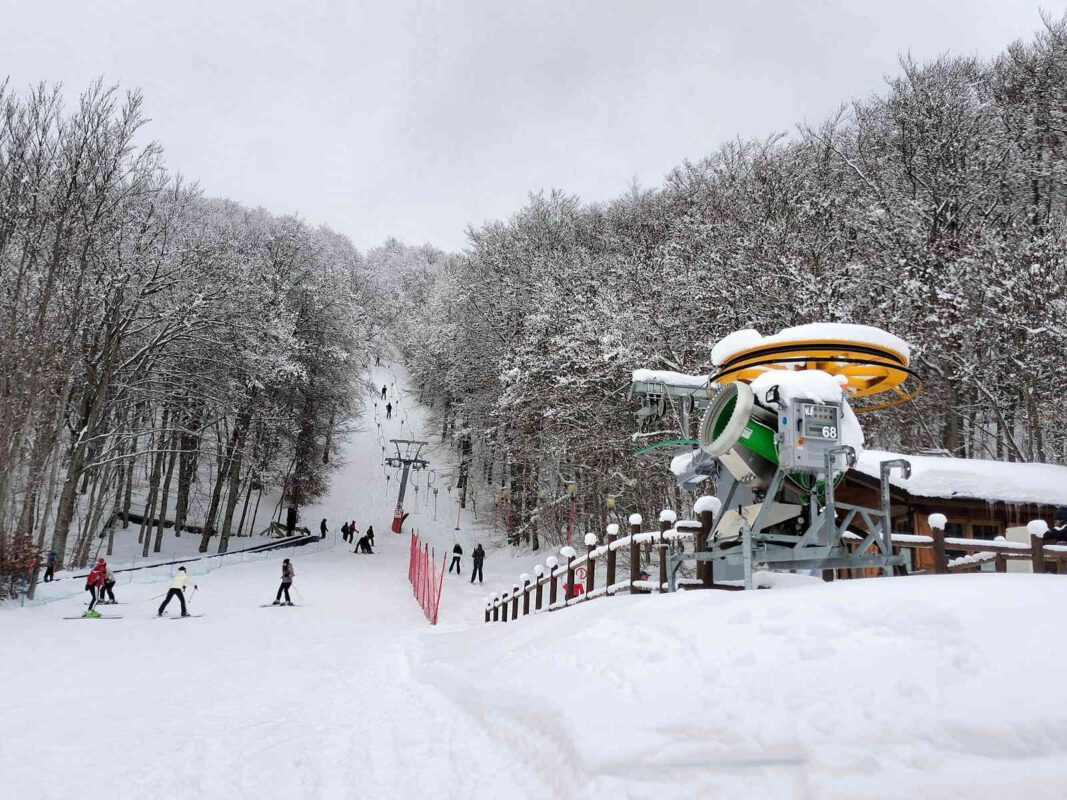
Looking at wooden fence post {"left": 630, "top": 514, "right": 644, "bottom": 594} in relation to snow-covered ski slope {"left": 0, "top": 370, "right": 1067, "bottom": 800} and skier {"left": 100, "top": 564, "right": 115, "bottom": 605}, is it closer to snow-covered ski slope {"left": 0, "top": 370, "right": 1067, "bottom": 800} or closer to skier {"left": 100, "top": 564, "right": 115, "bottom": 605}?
snow-covered ski slope {"left": 0, "top": 370, "right": 1067, "bottom": 800}

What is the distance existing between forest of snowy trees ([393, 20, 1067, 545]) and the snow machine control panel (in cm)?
877

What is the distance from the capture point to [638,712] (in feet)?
14.6

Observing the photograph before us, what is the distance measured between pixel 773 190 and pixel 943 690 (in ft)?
73.1

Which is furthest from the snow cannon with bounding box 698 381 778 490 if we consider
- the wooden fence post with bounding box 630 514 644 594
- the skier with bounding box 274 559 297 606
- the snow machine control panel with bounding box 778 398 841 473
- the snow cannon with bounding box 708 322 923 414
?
the skier with bounding box 274 559 297 606

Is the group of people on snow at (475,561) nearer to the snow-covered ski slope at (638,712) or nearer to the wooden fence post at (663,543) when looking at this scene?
the snow-covered ski slope at (638,712)

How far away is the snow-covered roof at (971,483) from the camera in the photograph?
1180 cm

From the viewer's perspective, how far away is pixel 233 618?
15.7m

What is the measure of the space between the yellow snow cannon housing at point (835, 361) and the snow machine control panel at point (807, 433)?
2.45ft

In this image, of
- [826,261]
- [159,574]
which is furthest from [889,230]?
[159,574]

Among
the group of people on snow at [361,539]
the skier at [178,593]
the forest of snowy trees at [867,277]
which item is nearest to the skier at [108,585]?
the skier at [178,593]

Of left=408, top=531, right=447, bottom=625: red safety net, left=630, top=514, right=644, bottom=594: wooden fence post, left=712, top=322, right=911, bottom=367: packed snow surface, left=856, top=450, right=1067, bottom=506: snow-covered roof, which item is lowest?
left=408, top=531, right=447, bottom=625: red safety net

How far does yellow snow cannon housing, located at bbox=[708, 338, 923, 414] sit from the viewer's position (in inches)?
328

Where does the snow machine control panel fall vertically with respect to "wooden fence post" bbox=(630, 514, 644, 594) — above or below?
above

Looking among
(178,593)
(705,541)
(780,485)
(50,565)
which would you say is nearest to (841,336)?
(780,485)
